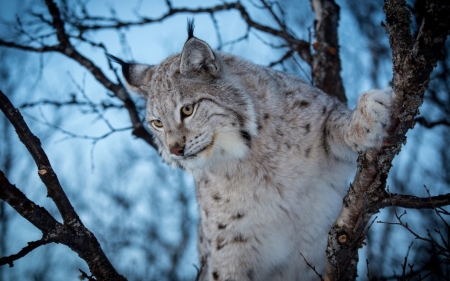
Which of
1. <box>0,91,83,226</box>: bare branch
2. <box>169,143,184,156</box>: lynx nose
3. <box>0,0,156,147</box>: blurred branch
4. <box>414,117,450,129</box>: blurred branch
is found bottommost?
<box>0,91,83,226</box>: bare branch

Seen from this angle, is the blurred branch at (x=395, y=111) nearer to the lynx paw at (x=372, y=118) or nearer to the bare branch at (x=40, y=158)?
the lynx paw at (x=372, y=118)

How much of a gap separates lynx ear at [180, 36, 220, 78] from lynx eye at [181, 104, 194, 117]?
37cm

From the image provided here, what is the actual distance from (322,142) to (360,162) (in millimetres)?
1080

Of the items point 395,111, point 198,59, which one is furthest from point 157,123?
point 395,111

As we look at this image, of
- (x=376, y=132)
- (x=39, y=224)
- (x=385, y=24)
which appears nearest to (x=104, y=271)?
(x=39, y=224)

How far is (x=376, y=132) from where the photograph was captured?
2.99 m

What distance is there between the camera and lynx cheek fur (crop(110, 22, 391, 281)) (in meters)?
3.87

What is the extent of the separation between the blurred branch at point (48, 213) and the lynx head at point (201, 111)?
1015 mm

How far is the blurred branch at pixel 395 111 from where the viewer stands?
2209mm

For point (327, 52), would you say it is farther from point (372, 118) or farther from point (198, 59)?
point (372, 118)

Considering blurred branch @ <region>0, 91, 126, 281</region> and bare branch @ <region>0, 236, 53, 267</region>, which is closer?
bare branch @ <region>0, 236, 53, 267</region>

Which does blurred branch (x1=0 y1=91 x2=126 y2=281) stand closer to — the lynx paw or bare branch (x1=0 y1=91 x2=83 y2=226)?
bare branch (x1=0 y1=91 x2=83 y2=226)

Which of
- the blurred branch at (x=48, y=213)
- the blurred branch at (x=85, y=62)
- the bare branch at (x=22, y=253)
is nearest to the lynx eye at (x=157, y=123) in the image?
the blurred branch at (x=85, y=62)

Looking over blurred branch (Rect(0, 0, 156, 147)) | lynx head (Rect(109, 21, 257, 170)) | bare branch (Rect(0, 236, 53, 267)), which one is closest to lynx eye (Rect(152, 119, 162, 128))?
lynx head (Rect(109, 21, 257, 170))
